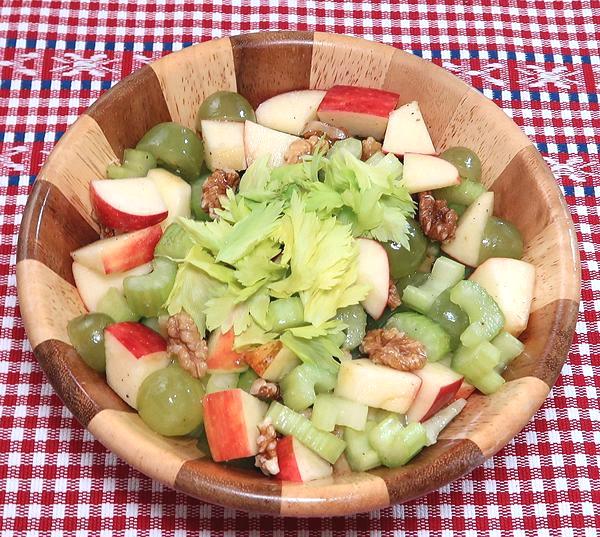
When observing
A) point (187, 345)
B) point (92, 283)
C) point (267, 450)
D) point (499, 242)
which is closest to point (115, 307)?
point (92, 283)

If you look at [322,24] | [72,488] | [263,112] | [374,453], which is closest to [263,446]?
[374,453]

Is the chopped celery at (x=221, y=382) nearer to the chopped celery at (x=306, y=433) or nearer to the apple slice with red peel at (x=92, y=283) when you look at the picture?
the chopped celery at (x=306, y=433)

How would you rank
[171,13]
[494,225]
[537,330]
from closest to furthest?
1. [537,330]
2. [494,225]
3. [171,13]

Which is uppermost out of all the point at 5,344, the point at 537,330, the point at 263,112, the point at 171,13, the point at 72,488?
the point at 171,13

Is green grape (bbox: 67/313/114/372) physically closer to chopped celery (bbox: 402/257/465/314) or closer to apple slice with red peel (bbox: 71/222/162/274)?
apple slice with red peel (bbox: 71/222/162/274)

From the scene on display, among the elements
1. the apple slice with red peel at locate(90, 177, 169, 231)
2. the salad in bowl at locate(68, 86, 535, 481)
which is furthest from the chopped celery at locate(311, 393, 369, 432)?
the apple slice with red peel at locate(90, 177, 169, 231)

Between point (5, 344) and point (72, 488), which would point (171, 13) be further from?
point (72, 488)

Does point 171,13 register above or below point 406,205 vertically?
above

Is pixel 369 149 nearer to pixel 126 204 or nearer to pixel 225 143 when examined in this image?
pixel 225 143
